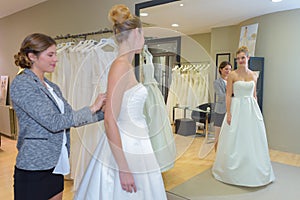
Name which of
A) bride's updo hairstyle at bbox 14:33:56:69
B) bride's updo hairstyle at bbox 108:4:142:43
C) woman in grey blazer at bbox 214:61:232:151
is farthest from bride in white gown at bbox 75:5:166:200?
woman in grey blazer at bbox 214:61:232:151

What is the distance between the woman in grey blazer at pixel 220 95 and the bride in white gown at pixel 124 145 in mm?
775

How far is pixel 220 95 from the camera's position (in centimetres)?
187

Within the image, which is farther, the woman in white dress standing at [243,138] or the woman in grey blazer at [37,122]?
the woman in white dress standing at [243,138]

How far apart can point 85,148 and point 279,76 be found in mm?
1773

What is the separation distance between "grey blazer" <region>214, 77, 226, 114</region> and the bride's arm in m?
0.90

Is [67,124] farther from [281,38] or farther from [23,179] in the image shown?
[281,38]

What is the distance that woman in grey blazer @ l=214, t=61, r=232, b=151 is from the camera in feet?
5.93

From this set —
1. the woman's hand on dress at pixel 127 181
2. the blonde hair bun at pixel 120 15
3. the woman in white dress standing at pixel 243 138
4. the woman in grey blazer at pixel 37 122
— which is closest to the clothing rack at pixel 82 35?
the blonde hair bun at pixel 120 15

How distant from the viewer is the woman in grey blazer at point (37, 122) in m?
1.21

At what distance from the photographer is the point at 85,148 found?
2.37 metres

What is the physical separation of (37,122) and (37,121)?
0.09 feet

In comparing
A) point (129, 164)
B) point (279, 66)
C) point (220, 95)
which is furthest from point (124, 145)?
point (279, 66)

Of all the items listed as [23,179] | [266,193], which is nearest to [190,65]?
[266,193]

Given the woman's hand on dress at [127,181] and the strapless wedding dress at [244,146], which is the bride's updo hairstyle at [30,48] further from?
the strapless wedding dress at [244,146]
